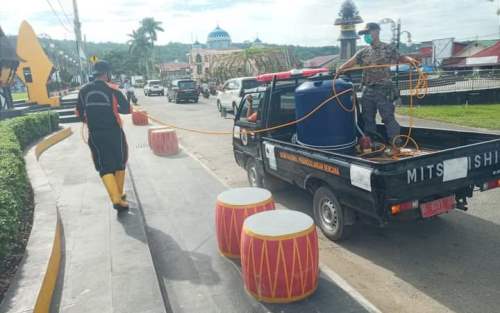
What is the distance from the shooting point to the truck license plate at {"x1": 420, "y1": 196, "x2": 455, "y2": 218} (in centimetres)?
396

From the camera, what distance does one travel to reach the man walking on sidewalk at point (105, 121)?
17.2 feet

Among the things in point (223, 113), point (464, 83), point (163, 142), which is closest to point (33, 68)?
point (223, 113)

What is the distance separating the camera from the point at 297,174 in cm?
514

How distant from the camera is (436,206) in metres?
4.04

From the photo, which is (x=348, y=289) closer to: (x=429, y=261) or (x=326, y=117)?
(x=429, y=261)

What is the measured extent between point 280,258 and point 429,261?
1.87 meters

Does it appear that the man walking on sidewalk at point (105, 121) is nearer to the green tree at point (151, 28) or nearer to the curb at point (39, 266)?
the curb at point (39, 266)

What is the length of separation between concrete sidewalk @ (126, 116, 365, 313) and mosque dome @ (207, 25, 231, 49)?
77.2 meters

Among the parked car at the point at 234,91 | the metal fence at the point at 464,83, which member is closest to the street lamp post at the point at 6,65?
the parked car at the point at 234,91

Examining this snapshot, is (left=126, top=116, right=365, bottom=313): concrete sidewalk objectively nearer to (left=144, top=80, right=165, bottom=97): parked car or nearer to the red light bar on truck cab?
the red light bar on truck cab

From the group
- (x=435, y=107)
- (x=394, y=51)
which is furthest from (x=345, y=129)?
(x=435, y=107)

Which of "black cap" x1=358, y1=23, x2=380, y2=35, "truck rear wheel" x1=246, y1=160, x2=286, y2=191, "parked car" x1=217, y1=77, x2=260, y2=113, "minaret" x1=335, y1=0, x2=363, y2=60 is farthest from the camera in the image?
"minaret" x1=335, y1=0, x2=363, y2=60

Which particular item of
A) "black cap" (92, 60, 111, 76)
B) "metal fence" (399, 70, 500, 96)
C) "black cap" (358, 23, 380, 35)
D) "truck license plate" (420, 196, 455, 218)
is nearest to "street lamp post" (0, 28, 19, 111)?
"black cap" (92, 60, 111, 76)

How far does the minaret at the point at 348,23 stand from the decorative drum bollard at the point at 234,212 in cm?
7801
